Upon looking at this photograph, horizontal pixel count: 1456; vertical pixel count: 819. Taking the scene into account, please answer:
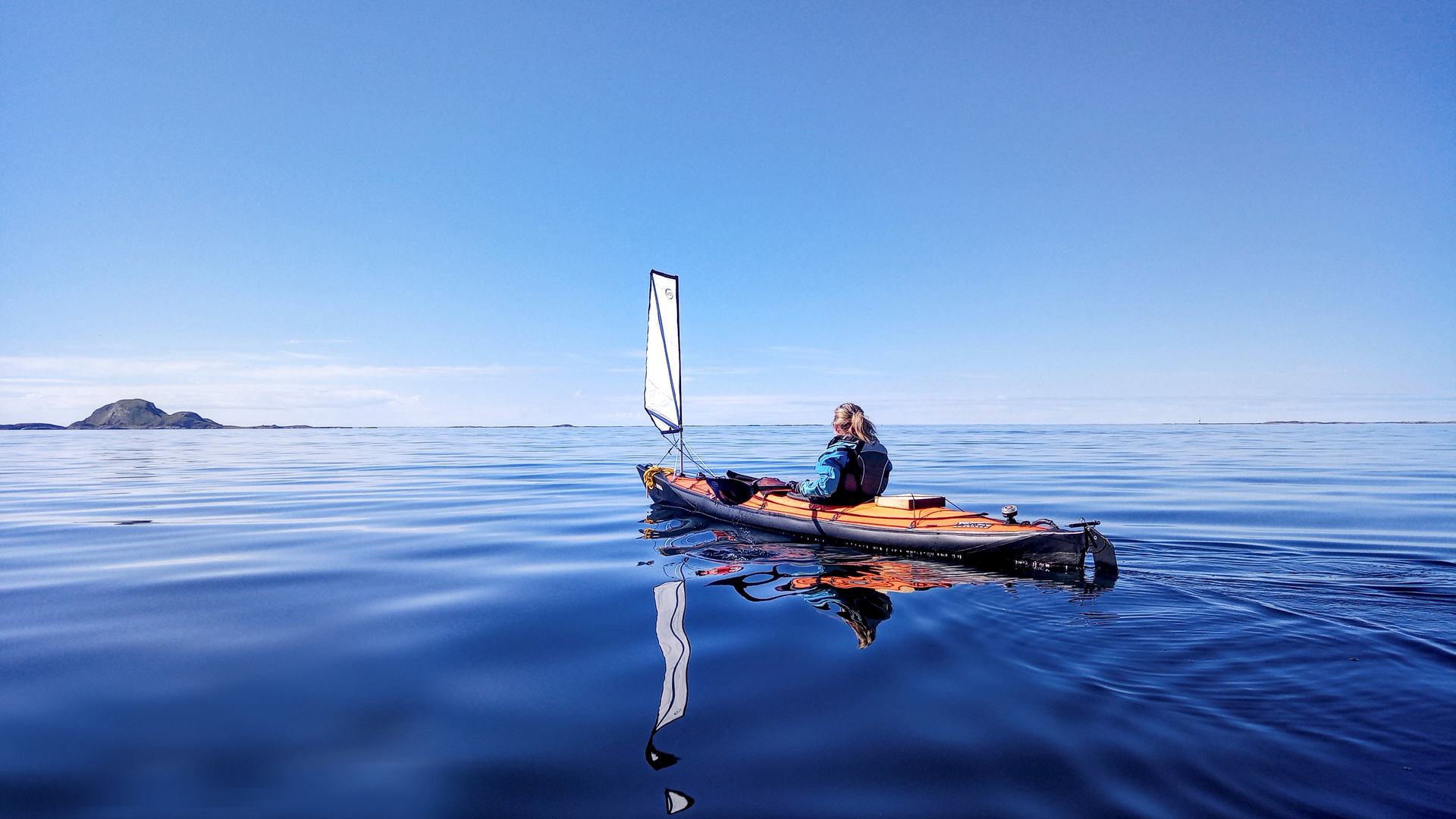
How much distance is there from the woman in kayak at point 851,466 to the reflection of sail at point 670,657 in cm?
341

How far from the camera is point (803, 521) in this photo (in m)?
11.2

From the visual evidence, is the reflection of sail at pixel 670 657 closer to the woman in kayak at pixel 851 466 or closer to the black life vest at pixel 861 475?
the woman in kayak at pixel 851 466

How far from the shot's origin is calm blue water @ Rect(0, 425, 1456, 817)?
3582mm

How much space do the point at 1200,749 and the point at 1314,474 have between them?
26352 mm

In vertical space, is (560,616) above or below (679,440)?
below

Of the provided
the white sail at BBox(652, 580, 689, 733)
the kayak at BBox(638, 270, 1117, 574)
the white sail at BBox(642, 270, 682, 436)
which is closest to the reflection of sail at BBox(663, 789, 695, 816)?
the white sail at BBox(652, 580, 689, 733)

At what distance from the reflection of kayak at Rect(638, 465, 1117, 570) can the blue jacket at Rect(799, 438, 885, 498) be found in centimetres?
33

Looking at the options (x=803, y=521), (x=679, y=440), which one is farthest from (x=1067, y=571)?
(x=679, y=440)

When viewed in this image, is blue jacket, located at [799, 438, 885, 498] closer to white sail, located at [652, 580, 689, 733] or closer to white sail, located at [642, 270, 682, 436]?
white sail, located at [652, 580, 689, 733]

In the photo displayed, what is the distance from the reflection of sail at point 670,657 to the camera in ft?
13.2

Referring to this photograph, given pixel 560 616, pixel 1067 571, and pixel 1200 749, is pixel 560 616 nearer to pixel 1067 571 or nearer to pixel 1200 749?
pixel 1200 749

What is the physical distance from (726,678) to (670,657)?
757 mm

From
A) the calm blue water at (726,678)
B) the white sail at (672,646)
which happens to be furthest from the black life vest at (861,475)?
the white sail at (672,646)

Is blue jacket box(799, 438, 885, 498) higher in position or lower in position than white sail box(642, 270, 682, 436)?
lower
